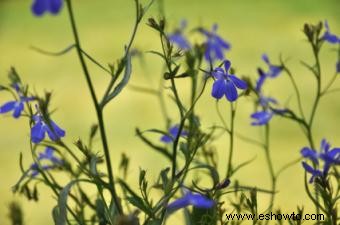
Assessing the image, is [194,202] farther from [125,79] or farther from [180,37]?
[180,37]

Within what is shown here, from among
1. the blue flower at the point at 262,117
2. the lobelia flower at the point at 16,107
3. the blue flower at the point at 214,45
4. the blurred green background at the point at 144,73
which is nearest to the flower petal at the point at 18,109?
the lobelia flower at the point at 16,107

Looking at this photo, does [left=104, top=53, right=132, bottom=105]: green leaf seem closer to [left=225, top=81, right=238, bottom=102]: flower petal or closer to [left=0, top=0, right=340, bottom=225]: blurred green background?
[left=225, top=81, right=238, bottom=102]: flower petal

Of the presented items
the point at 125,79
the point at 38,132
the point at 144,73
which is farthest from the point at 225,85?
the point at 144,73

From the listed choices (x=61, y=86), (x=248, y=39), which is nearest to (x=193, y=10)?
(x=248, y=39)

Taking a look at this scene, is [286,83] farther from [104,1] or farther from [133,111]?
[104,1]

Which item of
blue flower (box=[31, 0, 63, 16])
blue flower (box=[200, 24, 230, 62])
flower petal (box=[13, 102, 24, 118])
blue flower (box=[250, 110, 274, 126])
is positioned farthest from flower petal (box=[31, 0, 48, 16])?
blue flower (box=[200, 24, 230, 62])

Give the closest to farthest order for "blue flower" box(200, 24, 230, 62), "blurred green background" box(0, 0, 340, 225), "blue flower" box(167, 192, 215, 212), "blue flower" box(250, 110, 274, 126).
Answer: "blue flower" box(167, 192, 215, 212)
"blue flower" box(250, 110, 274, 126)
"blue flower" box(200, 24, 230, 62)
"blurred green background" box(0, 0, 340, 225)
